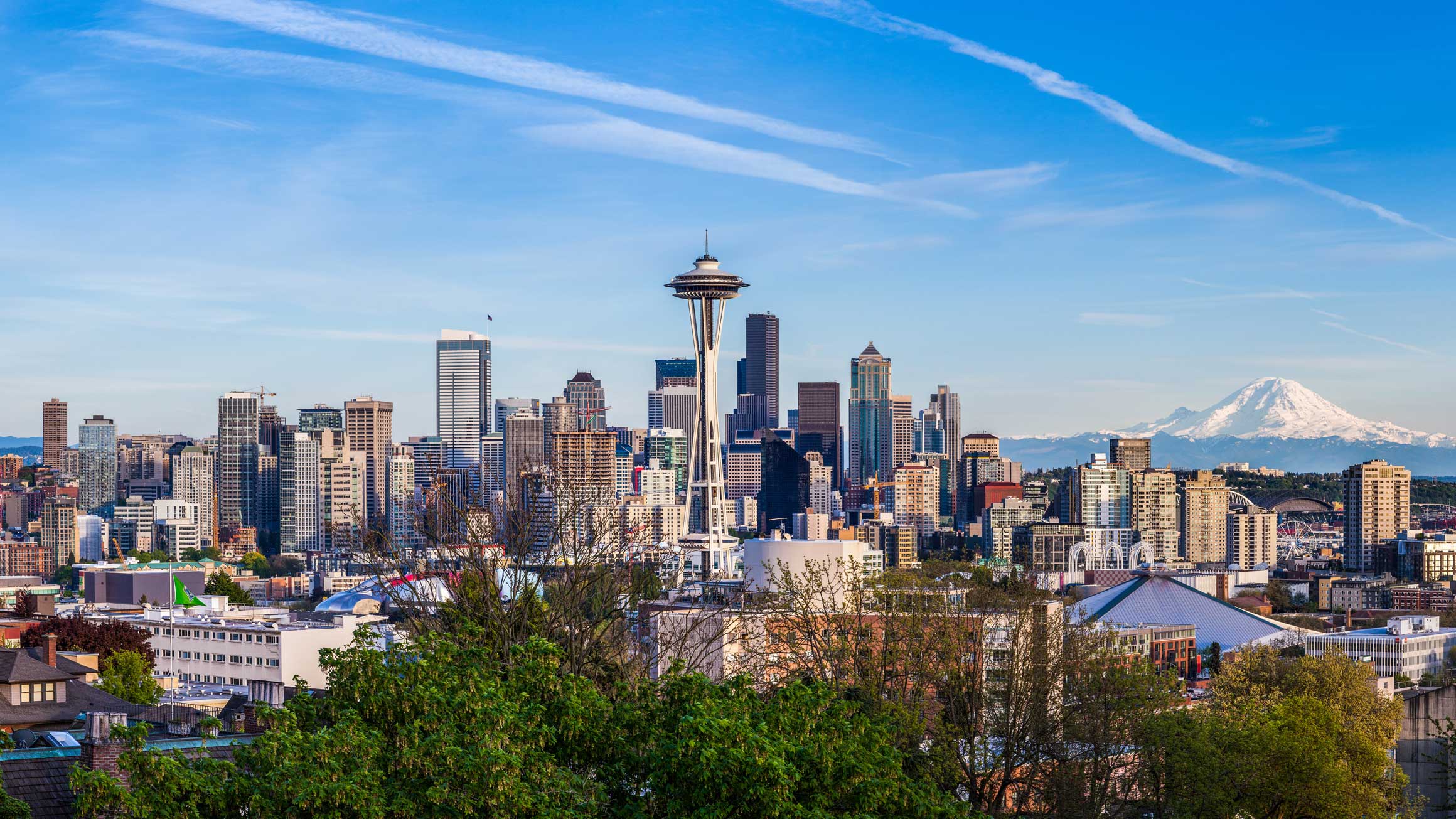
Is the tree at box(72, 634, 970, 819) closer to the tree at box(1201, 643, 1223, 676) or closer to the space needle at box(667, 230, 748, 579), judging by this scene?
the tree at box(1201, 643, 1223, 676)

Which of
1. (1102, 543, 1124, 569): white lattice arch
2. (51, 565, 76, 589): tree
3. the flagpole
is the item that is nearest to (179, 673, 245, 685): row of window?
the flagpole

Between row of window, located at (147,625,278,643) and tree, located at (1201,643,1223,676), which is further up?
row of window, located at (147,625,278,643)

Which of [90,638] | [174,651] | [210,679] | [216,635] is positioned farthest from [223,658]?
[90,638]

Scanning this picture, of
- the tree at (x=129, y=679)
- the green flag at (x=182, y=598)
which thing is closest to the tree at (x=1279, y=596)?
the green flag at (x=182, y=598)

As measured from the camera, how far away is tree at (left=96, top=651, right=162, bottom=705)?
1811 inches

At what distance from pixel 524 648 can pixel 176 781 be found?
508 centimetres

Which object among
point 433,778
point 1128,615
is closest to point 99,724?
point 433,778

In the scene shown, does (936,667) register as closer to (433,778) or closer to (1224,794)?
(1224,794)

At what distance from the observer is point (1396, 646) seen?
94.1m

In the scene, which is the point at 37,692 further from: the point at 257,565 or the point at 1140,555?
the point at 1140,555

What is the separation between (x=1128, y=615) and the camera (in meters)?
107

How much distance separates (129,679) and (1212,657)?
58.3m

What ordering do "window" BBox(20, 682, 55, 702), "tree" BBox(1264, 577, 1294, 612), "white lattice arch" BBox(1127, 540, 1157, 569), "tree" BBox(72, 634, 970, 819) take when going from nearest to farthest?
1. "tree" BBox(72, 634, 970, 819)
2. "window" BBox(20, 682, 55, 702)
3. "tree" BBox(1264, 577, 1294, 612)
4. "white lattice arch" BBox(1127, 540, 1157, 569)

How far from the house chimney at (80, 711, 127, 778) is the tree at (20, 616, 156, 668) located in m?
39.3
